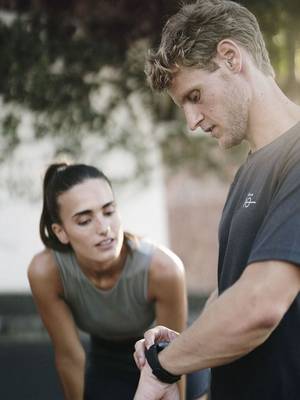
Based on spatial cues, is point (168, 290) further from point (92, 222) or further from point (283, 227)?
point (283, 227)

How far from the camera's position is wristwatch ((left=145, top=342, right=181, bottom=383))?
1.56 meters

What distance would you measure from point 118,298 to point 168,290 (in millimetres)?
220

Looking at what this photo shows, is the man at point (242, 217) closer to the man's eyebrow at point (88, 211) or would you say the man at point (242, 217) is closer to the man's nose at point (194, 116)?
the man's nose at point (194, 116)

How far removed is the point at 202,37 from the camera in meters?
1.65

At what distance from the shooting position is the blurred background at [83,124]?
5066mm

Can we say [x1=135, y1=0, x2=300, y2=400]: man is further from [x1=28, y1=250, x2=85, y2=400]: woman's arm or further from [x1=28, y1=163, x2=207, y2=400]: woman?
[x1=28, y1=250, x2=85, y2=400]: woman's arm

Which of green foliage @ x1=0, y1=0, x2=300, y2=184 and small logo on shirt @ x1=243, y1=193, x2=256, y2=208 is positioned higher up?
green foliage @ x1=0, y1=0, x2=300, y2=184

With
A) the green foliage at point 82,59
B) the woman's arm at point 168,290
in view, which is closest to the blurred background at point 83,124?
the green foliage at point 82,59

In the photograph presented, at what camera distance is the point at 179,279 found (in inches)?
111

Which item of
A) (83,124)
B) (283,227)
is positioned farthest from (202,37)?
(83,124)

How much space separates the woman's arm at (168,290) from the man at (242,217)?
1.01 m

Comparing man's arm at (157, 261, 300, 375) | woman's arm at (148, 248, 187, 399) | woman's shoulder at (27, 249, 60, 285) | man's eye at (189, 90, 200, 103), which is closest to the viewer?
man's arm at (157, 261, 300, 375)

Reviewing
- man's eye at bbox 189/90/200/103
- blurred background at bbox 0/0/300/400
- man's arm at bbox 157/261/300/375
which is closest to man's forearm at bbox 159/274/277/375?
man's arm at bbox 157/261/300/375

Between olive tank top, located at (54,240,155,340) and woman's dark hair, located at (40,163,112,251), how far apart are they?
0.45 feet
